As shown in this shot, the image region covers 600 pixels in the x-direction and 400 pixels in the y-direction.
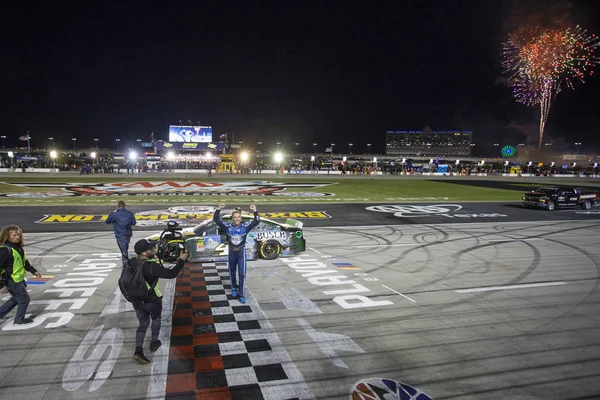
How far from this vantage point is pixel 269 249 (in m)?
10.6

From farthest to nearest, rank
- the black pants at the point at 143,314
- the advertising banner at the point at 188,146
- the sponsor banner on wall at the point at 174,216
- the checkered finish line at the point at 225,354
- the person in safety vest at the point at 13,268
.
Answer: the advertising banner at the point at 188,146
the sponsor banner on wall at the point at 174,216
the person in safety vest at the point at 13,268
the black pants at the point at 143,314
the checkered finish line at the point at 225,354

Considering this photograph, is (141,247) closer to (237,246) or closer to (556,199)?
(237,246)

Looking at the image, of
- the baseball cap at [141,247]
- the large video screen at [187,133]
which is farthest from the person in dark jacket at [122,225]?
the large video screen at [187,133]

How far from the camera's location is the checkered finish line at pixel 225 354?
4.61 metres

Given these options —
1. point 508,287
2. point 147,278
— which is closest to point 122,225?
point 147,278

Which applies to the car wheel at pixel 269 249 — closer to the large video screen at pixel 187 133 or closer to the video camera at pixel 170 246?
the video camera at pixel 170 246

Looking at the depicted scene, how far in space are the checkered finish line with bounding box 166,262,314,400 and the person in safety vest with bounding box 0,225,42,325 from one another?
2.49 meters

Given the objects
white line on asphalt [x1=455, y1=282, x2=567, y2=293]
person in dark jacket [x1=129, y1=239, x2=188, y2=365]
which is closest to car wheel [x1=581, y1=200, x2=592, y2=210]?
white line on asphalt [x1=455, y1=282, x2=567, y2=293]

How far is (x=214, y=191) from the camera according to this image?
28.9 meters

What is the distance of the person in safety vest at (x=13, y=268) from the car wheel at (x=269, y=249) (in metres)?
5.56

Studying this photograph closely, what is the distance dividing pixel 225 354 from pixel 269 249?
17.2ft

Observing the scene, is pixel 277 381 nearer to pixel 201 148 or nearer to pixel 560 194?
pixel 560 194

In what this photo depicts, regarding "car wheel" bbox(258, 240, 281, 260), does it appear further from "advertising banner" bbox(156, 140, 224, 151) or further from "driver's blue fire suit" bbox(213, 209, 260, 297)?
"advertising banner" bbox(156, 140, 224, 151)

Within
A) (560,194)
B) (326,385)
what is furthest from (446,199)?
(326,385)
